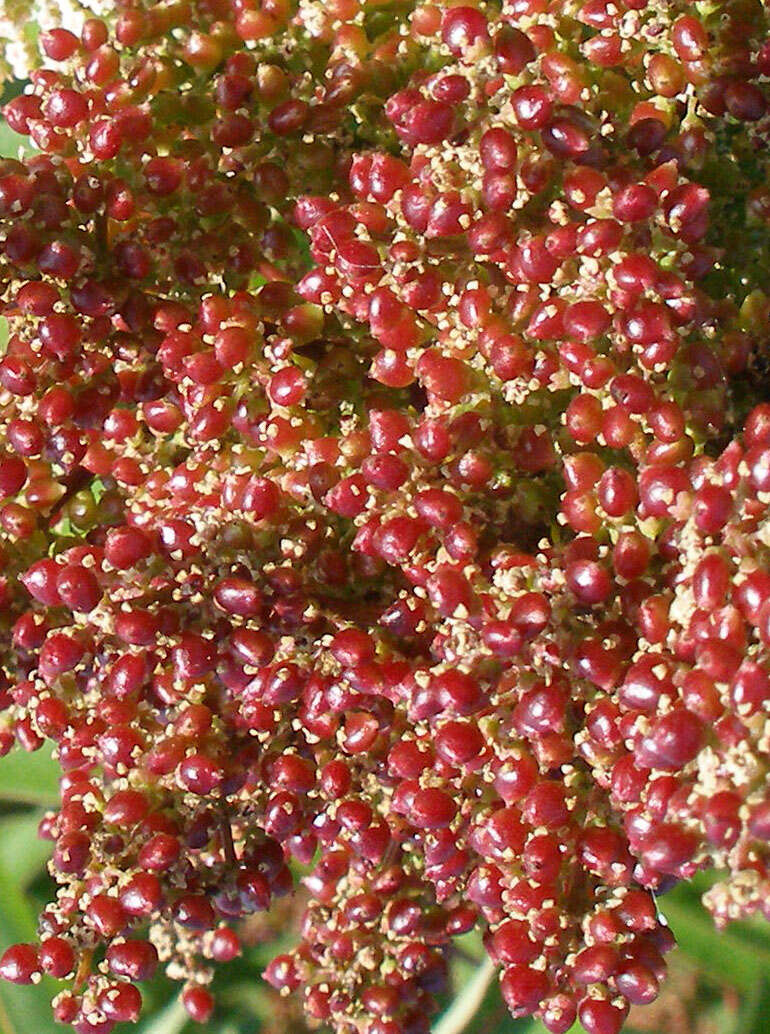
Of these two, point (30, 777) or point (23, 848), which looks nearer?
point (30, 777)

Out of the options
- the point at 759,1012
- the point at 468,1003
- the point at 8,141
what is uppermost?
the point at 8,141

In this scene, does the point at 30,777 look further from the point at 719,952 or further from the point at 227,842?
the point at 719,952

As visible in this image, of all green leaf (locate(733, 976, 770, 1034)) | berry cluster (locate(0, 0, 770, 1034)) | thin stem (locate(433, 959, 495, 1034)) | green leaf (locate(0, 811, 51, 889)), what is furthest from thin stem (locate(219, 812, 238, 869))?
green leaf (locate(0, 811, 51, 889))

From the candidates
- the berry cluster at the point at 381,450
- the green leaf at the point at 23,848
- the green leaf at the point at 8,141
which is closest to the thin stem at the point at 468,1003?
the berry cluster at the point at 381,450

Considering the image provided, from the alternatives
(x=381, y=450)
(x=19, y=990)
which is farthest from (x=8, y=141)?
(x=19, y=990)

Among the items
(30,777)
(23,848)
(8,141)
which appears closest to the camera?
(8,141)

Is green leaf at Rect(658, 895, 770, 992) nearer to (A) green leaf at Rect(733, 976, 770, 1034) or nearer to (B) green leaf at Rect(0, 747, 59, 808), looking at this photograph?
(A) green leaf at Rect(733, 976, 770, 1034)

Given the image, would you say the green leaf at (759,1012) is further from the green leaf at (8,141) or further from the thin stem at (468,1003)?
the green leaf at (8,141)

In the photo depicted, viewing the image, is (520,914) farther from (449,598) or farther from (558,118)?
(558,118)
